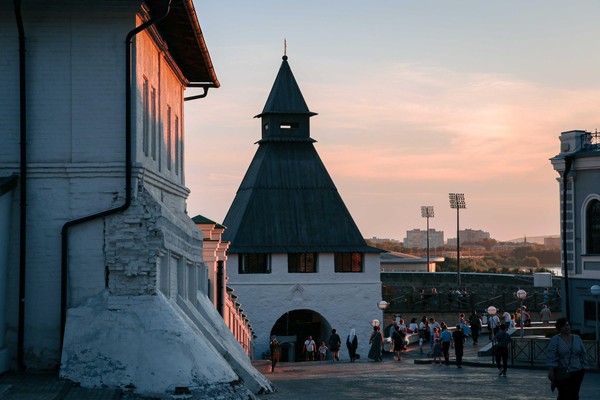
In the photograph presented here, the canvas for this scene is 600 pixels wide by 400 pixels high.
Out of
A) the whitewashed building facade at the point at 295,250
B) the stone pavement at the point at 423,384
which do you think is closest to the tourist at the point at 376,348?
the stone pavement at the point at 423,384

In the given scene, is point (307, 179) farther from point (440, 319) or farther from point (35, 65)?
point (35, 65)

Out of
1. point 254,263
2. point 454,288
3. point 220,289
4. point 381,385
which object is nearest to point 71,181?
point 381,385

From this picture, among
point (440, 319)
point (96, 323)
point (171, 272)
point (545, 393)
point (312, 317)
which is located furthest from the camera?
point (440, 319)

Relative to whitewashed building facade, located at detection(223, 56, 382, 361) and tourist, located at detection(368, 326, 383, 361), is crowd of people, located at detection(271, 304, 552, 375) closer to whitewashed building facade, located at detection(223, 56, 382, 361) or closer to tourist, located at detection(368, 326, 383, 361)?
tourist, located at detection(368, 326, 383, 361)

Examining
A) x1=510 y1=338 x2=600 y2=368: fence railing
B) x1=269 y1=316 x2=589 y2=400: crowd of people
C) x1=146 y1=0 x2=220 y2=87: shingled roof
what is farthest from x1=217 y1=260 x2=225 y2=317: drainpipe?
x1=510 y1=338 x2=600 y2=368: fence railing

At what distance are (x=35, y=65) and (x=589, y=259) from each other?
2633 centimetres

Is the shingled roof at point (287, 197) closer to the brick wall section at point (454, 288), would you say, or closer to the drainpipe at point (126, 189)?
the brick wall section at point (454, 288)

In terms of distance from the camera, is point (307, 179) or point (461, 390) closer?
point (461, 390)

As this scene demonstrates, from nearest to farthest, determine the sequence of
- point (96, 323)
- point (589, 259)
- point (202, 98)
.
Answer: point (96, 323) → point (202, 98) → point (589, 259)

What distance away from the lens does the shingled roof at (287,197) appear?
65375 millimetres

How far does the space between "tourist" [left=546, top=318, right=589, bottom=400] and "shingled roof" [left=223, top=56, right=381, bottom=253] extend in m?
47.5

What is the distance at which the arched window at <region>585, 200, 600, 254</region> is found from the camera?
134 ft

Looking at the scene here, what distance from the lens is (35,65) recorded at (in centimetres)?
1891

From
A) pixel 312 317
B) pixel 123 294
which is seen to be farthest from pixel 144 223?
pixel 312 317
